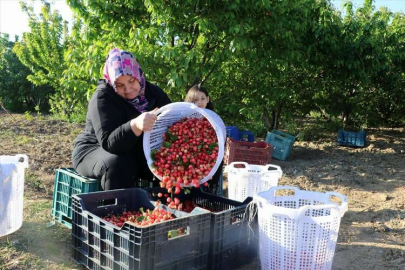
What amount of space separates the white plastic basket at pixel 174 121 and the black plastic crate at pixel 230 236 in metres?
0.30

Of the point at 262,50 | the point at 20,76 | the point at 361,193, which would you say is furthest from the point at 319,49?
the point at 20,76

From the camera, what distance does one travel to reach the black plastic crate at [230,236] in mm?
2275

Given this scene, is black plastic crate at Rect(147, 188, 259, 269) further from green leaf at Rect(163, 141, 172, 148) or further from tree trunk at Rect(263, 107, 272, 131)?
tree trunk at Rect(263, 107, 272, 131)

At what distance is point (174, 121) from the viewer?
298cm

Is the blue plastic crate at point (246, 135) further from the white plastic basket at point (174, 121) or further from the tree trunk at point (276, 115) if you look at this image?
the white plastic basket at point (174, 121)

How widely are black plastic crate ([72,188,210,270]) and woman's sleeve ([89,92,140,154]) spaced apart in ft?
1.06

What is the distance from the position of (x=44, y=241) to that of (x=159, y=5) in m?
2.92

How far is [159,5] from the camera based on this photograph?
14.5 feet

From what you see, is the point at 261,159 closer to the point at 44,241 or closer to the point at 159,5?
the point at 159,5

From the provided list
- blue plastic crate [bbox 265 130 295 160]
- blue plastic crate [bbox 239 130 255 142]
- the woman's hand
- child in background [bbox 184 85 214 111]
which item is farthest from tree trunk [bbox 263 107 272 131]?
the woman's hand

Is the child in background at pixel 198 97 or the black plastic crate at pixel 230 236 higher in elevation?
the child in background at pixel 198 97

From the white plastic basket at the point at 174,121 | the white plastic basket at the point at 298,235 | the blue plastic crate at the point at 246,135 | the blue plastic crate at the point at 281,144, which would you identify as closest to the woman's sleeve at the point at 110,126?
the white plastic basket at the point at 174,121

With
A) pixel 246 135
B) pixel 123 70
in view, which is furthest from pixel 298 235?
pixel 246 135

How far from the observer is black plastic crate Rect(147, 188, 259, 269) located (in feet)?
7.47
